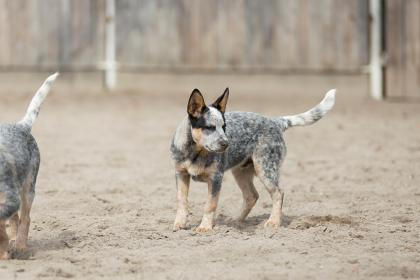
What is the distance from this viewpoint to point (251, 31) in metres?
17.1

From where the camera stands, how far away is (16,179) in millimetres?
6496

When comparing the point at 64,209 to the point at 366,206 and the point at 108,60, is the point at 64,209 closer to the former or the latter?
the point at 366,206

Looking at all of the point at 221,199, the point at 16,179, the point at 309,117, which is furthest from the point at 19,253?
the point at 309,117

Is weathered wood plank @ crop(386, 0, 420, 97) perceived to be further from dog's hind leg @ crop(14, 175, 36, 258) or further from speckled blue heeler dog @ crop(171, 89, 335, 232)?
dog's hind leg @ crop(14, 175, 36, 258)

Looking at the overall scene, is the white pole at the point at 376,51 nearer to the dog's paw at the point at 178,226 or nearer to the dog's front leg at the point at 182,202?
the dog's front leg at the point at 182,202

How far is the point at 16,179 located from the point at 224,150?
1.62 meters

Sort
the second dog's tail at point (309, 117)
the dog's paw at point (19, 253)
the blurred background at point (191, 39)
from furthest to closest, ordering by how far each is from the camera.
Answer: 1. the blurred background at point (191, 39)
2. the second dog's tail at point (309, 117)
3. the dog's paw at point (19, 253)

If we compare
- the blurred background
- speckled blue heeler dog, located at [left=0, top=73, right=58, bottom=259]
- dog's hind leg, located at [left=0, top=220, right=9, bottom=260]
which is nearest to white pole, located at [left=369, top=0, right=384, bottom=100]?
the blurred background

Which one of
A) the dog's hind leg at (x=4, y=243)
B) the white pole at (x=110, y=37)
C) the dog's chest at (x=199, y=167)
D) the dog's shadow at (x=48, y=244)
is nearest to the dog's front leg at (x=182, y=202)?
the dog's chest at (x=199, y=167)

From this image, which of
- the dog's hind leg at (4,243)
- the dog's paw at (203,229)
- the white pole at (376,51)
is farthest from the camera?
the white pole at (376,51)

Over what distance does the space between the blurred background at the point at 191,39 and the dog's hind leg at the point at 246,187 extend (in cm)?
919

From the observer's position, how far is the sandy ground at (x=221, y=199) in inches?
247

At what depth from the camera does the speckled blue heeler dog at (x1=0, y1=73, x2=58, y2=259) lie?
20.6 feet

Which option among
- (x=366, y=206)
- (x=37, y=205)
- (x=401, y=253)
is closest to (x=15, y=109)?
(x=37, y=205)
